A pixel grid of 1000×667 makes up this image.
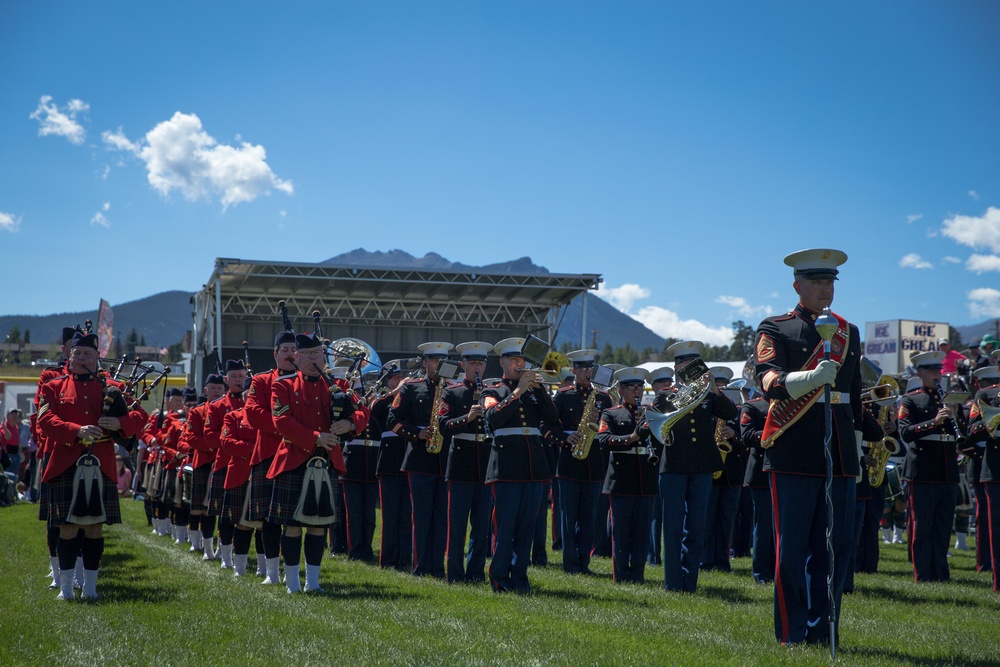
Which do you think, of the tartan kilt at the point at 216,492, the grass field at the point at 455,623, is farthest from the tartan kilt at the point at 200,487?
the grass field at the point at 455,623

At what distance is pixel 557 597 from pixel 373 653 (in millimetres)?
3053

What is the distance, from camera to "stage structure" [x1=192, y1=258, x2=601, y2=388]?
1245 inches

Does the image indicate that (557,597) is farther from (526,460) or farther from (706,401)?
(706,401)

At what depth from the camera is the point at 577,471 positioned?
11086 millimetres

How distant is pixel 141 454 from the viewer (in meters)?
18.9

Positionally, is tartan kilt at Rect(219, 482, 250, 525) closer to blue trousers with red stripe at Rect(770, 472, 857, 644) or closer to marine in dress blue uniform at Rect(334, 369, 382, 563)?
marine in dress blue uniform at Rect(334, 369, 382, 563)

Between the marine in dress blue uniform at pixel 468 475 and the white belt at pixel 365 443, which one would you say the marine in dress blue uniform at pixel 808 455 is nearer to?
the marine in dress blue uniform at pixel 468 475

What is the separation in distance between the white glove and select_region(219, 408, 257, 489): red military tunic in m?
5.70

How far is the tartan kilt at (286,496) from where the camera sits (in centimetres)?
816

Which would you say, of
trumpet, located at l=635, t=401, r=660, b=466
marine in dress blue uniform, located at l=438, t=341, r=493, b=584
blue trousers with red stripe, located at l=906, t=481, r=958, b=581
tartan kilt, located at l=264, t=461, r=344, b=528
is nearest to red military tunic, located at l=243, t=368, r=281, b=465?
tartan kilt, located at l=264, t=461, r=344, b=528

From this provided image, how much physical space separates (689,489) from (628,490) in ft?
2.86

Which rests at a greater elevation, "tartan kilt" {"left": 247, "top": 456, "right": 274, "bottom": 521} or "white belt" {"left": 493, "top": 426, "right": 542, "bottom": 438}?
"white belt" {"left": 493, "top": 426, "right": 542, "bottom": 438}

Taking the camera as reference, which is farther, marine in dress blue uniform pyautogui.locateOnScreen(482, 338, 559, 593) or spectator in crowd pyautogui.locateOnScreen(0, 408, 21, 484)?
spectator in crowd pyautogui.locateOnScreen(0, 408, 21, 484)

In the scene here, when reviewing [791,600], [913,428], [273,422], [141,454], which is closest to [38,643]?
[273,422]
